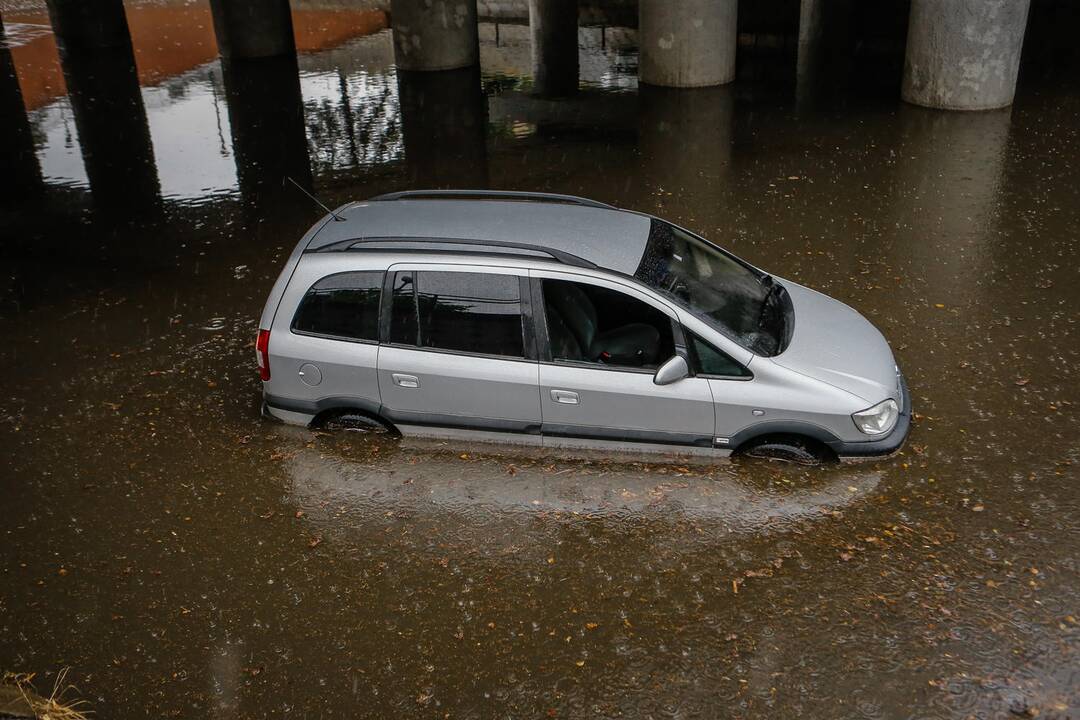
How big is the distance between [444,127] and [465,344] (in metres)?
10.9

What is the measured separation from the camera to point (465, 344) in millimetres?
6473

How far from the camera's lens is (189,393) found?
786 centimetres

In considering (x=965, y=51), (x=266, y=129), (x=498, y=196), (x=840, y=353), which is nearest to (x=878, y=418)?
(x=840, y=353)

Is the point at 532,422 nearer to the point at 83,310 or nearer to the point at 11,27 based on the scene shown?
the point at 83,310

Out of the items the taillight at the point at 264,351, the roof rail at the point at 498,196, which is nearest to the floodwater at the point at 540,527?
the taillight at the point at 264,351

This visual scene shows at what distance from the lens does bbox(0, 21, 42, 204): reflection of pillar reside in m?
13.7

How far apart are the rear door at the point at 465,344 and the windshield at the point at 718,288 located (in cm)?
93

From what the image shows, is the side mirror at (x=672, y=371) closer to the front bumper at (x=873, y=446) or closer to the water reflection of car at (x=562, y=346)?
the water reflection of car at (x=562, y=346)

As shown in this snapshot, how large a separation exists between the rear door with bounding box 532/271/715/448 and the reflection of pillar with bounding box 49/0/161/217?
853 centimetres

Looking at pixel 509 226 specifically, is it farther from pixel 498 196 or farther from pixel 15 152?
pixel 15 152

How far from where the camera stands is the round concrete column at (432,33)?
67.2 ft

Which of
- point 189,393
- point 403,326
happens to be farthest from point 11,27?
point 403,326

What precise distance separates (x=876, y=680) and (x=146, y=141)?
15086 mm

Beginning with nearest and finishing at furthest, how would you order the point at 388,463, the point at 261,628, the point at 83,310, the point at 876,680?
the point at 876,680, the point at 261,628, the point at 388,463, the point at 83,310
